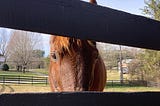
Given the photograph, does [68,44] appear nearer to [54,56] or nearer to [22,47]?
[54,56]

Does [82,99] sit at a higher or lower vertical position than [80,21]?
lower

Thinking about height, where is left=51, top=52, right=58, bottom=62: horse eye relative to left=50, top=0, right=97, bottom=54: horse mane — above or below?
below

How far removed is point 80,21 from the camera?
4.99 ft

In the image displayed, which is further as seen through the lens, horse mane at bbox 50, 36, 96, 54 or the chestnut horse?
horse mane at bbox 50, 36, 96, 54

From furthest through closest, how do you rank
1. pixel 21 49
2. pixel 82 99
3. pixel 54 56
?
pixel 21 49 → pixel 54 56 → pixel 82 99

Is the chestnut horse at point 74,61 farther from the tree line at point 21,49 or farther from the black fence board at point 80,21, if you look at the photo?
the tree line at point 21,49

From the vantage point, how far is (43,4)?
1.35m

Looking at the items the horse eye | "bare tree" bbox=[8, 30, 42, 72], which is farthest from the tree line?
the horse eye

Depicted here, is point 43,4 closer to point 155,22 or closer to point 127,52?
point 155,22

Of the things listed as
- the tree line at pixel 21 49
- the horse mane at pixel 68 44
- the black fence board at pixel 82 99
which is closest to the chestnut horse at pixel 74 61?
the horse mane at pixel 68 44

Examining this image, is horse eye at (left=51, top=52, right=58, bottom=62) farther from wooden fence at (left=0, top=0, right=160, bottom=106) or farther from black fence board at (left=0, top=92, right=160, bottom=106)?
black fence board at (left=0, top=92, right=160, bottom=106)

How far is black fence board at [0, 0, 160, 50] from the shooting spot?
50.4 inches

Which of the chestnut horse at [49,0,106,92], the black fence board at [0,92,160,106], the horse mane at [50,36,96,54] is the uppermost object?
the horse mane at [50,36,96,54]

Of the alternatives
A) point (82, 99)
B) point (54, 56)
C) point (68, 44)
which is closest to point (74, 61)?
point (68, 44)
